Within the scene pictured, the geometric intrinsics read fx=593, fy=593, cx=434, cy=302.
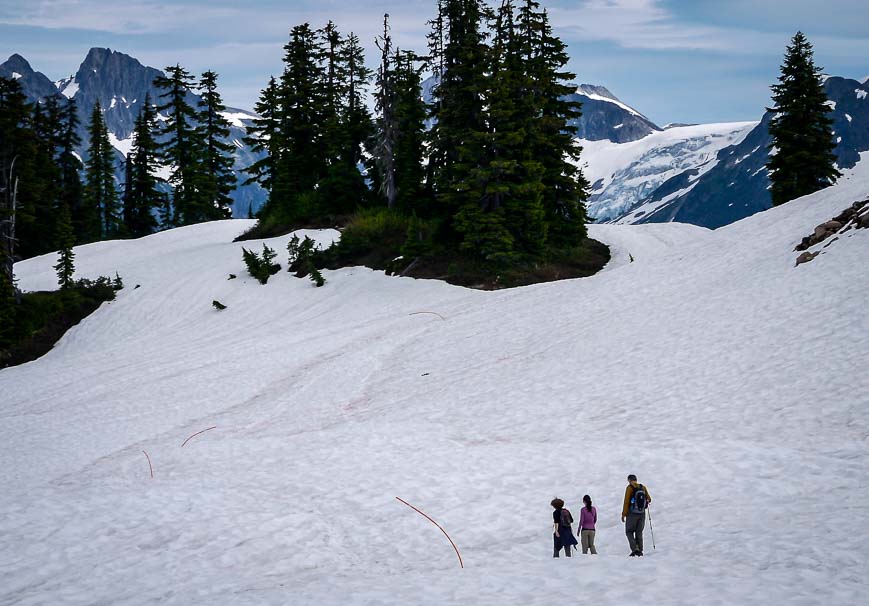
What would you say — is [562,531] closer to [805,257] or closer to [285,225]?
[805,257]

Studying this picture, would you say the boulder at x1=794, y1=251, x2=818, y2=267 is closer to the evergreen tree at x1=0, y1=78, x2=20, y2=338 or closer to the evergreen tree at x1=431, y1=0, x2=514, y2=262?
the evergreen tree at x1=431, y1=0, x2=514, y2=262

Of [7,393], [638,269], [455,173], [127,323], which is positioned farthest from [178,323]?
Answer: [638,269]

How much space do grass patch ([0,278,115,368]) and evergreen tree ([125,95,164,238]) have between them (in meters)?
27.9

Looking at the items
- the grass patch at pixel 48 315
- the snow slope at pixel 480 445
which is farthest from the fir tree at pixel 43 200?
the snow slope at pixel 480 445

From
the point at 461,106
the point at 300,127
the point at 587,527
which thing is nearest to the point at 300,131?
the point at 300,127

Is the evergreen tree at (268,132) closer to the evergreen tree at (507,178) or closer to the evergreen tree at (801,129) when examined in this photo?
the evergreen tree at (507,178)

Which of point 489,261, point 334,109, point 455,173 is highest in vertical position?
point 334,109

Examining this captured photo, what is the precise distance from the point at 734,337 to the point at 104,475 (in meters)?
19.7

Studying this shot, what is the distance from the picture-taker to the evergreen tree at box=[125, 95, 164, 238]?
62.7 m

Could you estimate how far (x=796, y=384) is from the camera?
51.3 ft

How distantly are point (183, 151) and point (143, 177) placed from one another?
6667 millimetres

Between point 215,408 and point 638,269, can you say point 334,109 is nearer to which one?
point 638,269

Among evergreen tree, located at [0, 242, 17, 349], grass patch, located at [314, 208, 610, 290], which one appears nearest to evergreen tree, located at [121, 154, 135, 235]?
evergreen tree, located at [0, 242, 17, 349]

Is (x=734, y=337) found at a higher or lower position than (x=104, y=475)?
higher
